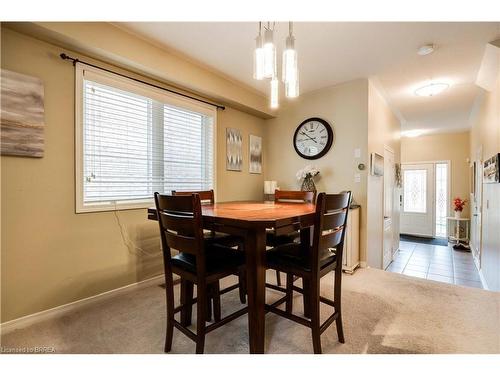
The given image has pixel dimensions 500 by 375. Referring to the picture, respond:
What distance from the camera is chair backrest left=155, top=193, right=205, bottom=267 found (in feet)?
4.34

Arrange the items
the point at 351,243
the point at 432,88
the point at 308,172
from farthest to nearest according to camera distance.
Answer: the point at 308,172
the point at 432,88
the point at 351,243

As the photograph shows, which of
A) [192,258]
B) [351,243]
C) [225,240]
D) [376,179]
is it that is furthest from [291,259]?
[376,179]

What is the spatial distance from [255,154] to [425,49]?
7.78 ft

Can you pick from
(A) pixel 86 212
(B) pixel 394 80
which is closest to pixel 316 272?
(A) pixel 86 212

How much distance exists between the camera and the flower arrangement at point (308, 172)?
11.5 feet

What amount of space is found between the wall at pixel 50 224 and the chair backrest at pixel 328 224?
190 cm

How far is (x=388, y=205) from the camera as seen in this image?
13.7ft

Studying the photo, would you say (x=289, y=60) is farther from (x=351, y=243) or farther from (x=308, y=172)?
(x=351, y=243)

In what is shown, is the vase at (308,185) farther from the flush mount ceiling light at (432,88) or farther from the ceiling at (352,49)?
the flush mount ceiling light at (432,88)

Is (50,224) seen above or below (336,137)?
below

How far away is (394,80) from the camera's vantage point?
318 centimetres

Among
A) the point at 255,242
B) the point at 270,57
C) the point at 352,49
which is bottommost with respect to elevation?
the point at 255,242

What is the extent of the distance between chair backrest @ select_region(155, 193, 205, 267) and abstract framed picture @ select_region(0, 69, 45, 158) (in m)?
1.19
